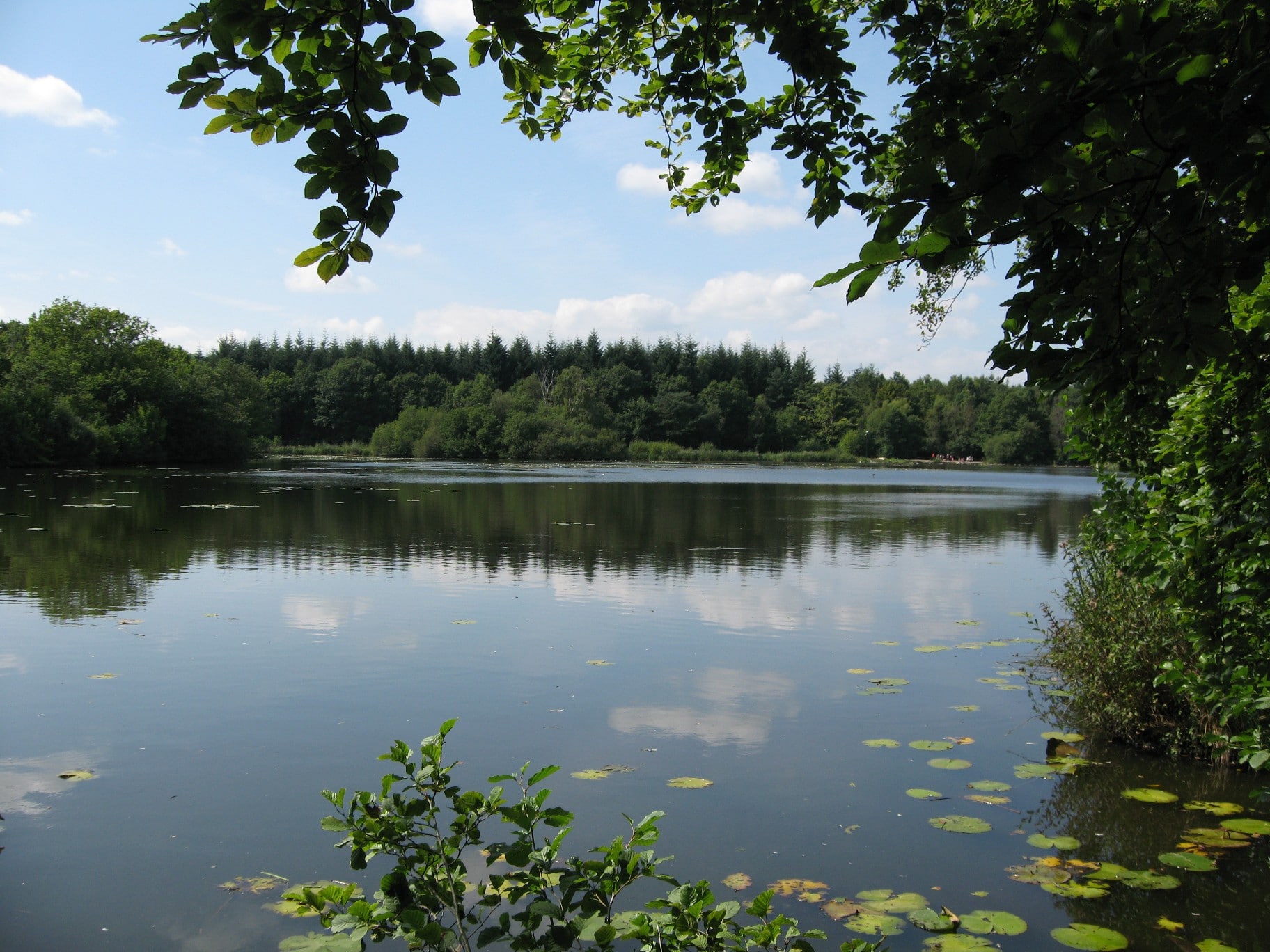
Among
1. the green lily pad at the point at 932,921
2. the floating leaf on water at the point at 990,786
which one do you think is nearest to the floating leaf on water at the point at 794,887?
the green lily pad at the point at 932,921

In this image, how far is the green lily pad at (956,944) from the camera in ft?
13.8

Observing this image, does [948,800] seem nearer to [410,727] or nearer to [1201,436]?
[1201,436]

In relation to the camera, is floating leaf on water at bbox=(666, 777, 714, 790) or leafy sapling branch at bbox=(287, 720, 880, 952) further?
floating leaf on water at bbox=(666, 777, 714, 790)

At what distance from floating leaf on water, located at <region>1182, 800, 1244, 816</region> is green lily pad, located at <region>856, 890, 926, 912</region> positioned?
2.40 m

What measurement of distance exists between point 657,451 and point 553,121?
8605cm

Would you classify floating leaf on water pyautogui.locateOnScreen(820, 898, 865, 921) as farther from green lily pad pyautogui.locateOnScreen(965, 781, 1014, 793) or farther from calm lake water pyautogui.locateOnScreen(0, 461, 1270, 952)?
green lily pad pyautogui.locateOnScreen(965, 781, 1014, 793)

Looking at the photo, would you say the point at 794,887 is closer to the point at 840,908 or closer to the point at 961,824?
the point at 840,908

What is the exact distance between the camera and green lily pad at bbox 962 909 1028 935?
173 inches

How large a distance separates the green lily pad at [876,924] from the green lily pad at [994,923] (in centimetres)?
33

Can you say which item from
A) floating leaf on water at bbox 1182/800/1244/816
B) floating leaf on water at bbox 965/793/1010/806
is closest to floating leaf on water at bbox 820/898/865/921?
floating leaf on water at bbox 965/793/1010/806

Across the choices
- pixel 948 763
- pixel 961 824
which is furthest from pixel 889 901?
pixel 948 763

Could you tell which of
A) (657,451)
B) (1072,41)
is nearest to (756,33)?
(1072,41)

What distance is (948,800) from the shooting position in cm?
604

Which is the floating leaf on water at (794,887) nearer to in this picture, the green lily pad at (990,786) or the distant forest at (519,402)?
the green lily pad at (990,786)
